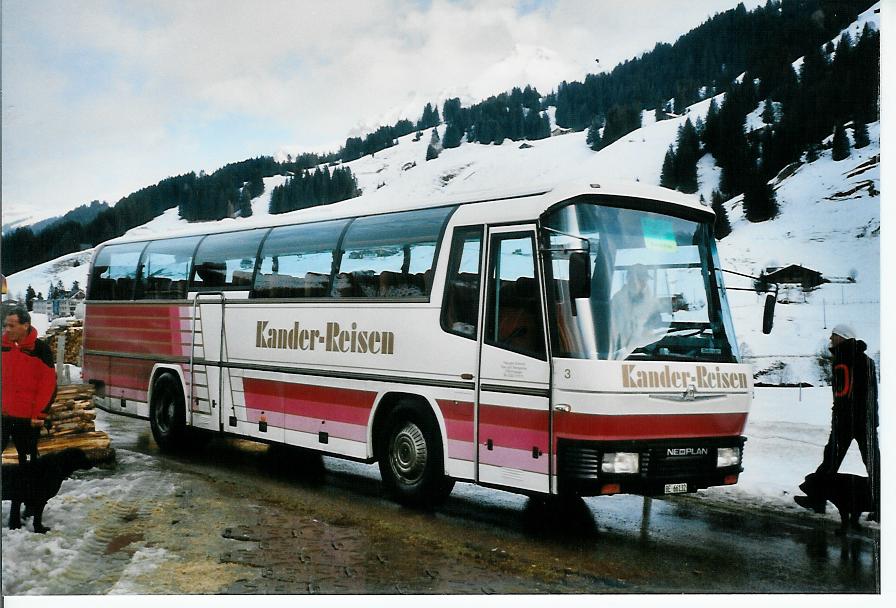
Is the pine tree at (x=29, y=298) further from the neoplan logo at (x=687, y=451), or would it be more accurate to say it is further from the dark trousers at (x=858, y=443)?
the dark trousers at (x=858, y=443)

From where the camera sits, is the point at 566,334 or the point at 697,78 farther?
the point at 697,78

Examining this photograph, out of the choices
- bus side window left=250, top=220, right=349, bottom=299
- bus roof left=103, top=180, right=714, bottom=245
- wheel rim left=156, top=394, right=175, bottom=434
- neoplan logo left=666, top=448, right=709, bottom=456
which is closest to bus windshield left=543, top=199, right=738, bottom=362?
bus roof left=103, top=180, right=714, bottom=245

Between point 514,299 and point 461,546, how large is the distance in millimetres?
2023

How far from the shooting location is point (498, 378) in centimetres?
745

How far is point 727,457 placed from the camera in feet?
24.2

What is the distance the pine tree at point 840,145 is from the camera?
8555mm

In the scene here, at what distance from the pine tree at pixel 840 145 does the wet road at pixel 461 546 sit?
11.0 ft

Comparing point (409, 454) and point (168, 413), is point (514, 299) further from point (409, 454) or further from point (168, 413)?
point (168, 413)

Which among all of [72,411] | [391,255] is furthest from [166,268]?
[391,255]

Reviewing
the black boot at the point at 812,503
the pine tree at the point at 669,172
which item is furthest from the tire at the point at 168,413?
the black boot at the point at 812,503
